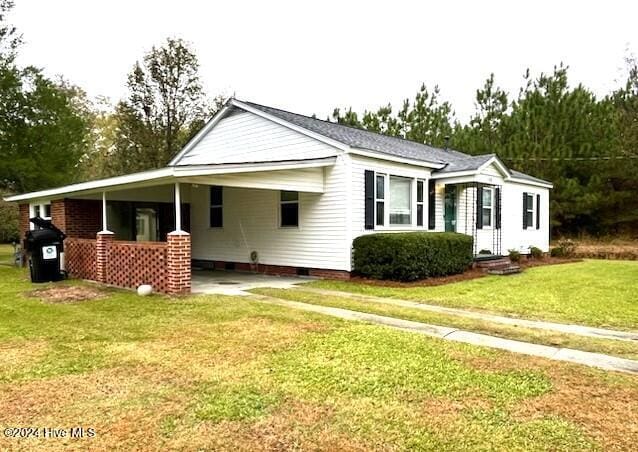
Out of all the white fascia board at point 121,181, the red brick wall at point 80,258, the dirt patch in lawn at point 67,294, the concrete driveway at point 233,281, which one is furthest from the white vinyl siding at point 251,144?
the dirt patch in lawn at point 67,294

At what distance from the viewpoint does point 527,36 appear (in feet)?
64.1

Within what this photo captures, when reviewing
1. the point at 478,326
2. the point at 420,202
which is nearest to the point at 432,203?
the point at 420,202

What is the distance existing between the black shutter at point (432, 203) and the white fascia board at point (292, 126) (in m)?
3.91

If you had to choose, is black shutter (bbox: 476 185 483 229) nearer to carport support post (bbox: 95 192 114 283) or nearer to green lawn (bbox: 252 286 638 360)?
green lawn (bbox: 252 286 638 360)

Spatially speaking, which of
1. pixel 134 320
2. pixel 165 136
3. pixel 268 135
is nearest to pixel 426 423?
pixel 134 320

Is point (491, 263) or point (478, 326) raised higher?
point (491, 263)

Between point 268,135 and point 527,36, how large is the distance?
13.1 m

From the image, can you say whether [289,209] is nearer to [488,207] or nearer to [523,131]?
[488,207]

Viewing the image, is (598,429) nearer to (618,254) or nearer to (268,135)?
(268,135)

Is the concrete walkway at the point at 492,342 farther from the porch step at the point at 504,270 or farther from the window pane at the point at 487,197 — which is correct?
the window pane at the point at 487,197

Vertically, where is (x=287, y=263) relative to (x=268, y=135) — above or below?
below

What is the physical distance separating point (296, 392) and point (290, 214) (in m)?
9.16

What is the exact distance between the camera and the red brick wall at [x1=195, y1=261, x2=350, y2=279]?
11.7 metres

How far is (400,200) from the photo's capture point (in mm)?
12961
